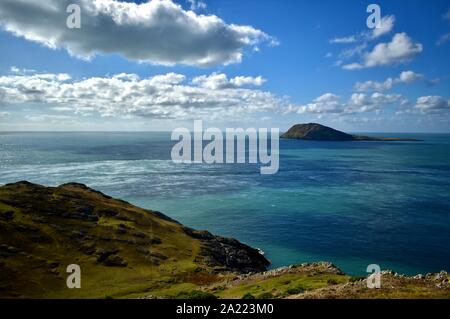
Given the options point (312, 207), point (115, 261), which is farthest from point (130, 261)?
point (312, 207)

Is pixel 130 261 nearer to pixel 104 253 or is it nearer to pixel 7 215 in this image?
pixel 104 253

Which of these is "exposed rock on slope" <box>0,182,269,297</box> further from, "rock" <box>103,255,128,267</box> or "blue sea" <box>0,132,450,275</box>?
"blue sea" <box>0,132,450,275</box>

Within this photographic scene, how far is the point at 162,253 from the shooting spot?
67438 mm

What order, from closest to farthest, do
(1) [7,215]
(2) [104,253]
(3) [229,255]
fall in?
(2) [104,253], (1) [7,215], (3) [229,255]

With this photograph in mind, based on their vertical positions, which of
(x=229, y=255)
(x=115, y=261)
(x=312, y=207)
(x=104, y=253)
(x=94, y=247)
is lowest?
(x=229, y=255)

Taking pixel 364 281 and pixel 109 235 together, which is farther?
pixel 109 235

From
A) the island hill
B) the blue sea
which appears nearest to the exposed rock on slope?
the island hill

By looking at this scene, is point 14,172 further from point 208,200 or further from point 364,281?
point 364,281

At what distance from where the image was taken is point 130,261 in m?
63.0

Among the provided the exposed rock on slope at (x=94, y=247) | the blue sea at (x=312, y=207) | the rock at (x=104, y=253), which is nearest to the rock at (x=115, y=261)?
the exposed rock on slope at (x=94, y=247)

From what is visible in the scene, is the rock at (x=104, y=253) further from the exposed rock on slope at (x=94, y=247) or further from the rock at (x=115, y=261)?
the rock at (x=115, y=261)

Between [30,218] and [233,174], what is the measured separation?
427 ft
